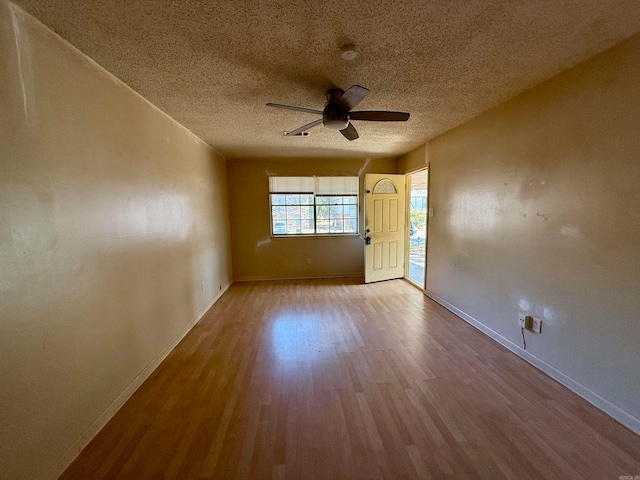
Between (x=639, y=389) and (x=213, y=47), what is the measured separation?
3.34m

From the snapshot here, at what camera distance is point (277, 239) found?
16.7ft

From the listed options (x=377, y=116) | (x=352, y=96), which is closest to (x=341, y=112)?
(x=352, y=96)

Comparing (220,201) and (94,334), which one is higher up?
(220,201)

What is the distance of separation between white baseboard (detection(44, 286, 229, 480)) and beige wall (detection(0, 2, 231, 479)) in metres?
0.01

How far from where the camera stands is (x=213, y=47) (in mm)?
1528

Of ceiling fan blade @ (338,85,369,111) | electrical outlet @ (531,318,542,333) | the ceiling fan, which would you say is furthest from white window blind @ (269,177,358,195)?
electrical outlet @ (531,318,542,333)

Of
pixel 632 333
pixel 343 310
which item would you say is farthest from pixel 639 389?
pixel 343 310

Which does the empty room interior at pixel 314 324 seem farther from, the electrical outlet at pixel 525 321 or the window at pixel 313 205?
the window at pixel 313 205

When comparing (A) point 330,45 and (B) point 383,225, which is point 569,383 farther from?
(B) point 383,225

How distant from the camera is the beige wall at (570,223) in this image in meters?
1.54

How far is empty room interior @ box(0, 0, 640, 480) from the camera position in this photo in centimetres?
126

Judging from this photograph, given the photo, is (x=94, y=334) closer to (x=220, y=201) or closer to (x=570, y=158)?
(x=220, y=201)

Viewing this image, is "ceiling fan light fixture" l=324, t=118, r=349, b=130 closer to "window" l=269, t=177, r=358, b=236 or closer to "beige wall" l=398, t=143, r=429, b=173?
"beige wall" l=398, t=143, r=429, b=173

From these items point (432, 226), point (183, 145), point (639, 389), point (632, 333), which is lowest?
point (639, 389)
